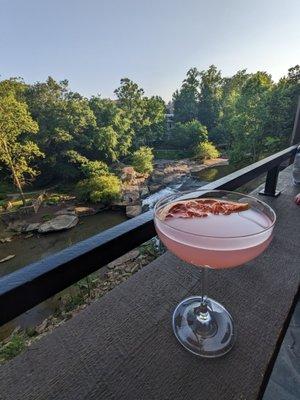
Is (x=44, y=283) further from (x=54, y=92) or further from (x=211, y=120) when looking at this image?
(x=211, y=120)

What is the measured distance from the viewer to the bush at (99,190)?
11883mm

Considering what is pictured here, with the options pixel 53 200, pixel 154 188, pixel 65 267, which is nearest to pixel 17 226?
pixel 53 200

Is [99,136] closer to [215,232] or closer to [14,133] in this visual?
[14,133]

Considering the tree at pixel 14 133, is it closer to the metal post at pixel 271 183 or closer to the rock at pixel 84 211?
the rock at pixel 84 211

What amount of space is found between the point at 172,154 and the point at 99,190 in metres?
10.9

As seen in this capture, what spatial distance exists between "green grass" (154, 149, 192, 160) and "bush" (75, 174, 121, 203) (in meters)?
9.24

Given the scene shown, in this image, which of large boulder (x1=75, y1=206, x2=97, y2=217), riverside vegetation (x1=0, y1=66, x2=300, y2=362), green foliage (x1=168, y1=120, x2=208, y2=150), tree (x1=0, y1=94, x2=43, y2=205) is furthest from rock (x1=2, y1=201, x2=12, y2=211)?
green foliage (x1=168, y1=120, x2=208, y2=150)

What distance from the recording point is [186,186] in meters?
14.3

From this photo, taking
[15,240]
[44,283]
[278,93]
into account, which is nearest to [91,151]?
[15,240]

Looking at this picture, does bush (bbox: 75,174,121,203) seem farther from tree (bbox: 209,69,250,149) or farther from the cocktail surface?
tree (bbox: 209,69,250,149)

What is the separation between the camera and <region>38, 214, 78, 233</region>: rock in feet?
31.4

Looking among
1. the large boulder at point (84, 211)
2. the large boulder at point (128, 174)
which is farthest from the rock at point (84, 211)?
the large boulder at point (128, 174)

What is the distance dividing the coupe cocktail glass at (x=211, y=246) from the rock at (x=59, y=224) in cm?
983

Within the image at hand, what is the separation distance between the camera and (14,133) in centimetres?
1223
